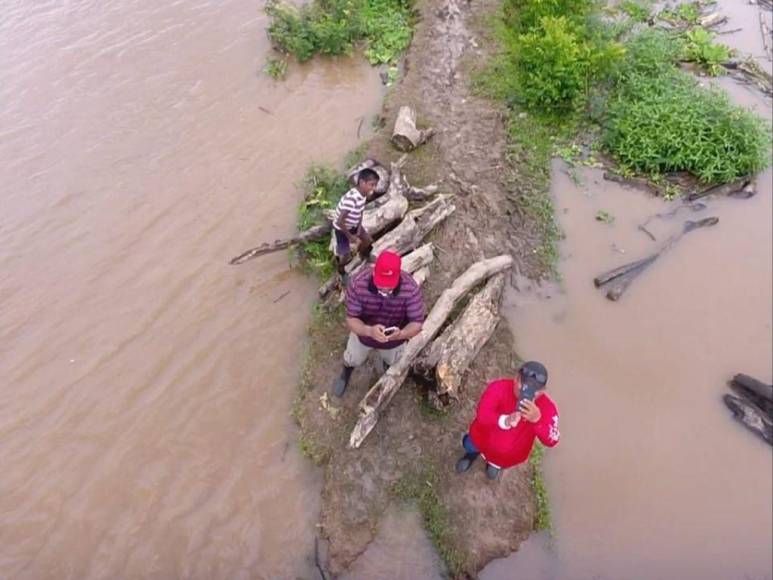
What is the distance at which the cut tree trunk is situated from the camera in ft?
25.0

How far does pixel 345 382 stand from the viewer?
5.40m

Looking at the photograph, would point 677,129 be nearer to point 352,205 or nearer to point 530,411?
point 352,205

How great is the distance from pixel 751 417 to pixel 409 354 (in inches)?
129

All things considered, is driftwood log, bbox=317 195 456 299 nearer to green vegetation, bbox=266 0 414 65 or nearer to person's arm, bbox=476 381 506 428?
person's arm, bbox=476 381 506 428

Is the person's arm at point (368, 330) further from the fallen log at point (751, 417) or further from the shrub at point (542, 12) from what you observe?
the shrub at point (542, 12)

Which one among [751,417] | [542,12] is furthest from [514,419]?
[542,12]

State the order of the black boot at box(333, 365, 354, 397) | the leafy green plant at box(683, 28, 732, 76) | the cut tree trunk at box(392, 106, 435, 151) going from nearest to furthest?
the black boot at box(333, 365, 354, 397), the cut tree trunk at box(392, 106, 435, 151), the leafy green plant at box(683, 28, 732, 76)

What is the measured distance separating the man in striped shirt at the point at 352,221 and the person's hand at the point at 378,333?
1.52 m

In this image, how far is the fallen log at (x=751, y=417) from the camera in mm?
5188

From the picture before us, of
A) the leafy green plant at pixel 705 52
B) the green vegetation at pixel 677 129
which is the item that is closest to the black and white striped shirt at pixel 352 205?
the green vegetation at pixel 677 129

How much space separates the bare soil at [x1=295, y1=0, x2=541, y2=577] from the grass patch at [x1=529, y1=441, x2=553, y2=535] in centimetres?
5

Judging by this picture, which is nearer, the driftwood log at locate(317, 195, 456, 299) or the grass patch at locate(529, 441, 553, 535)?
the grass patch at locate(529, 441, 553, 535)

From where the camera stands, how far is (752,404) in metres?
5.36

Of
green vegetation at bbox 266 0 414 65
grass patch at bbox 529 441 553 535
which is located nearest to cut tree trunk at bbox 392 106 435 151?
green vegetation at bbox 266 0 414 65
